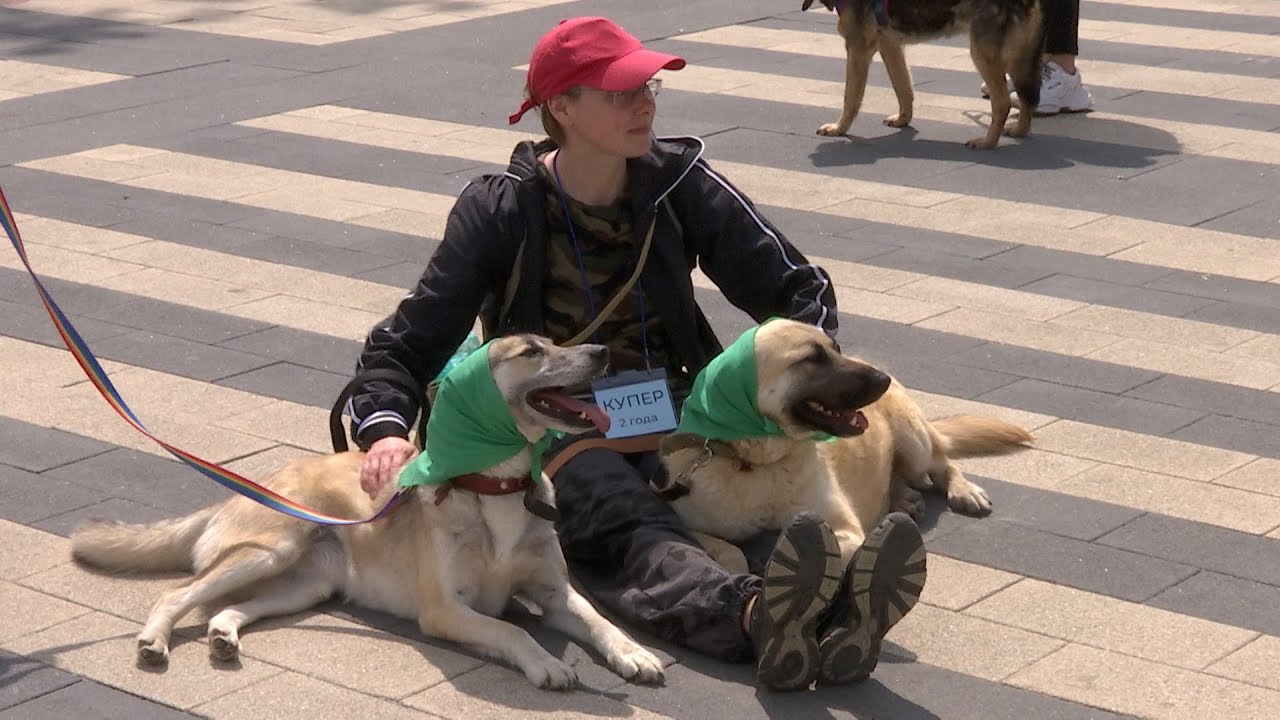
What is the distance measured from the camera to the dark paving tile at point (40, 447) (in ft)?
19.2

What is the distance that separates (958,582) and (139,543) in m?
2.22

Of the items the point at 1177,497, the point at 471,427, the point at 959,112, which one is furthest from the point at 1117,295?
the point at 471,427

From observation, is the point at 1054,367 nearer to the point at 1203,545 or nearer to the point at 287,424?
the point at 1203,545

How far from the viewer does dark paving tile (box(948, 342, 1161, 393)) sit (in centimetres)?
664

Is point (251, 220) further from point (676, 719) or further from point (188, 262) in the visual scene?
point (676, 719)

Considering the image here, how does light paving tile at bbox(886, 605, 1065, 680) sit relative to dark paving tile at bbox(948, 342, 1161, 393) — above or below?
above

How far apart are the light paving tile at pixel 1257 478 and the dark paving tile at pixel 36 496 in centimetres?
344

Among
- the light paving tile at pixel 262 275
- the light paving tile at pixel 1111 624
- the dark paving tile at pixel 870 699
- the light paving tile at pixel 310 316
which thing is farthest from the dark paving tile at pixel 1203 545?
the light paving tile at pixel 262 275

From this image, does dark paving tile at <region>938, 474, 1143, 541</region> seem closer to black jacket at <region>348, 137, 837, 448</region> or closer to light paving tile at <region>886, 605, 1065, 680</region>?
light paving tile at <region>886, 605, 1065, 680</region>

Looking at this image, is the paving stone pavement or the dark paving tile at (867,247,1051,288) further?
the dark paving tile at (867,247,1051,288)

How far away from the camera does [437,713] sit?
425 cm

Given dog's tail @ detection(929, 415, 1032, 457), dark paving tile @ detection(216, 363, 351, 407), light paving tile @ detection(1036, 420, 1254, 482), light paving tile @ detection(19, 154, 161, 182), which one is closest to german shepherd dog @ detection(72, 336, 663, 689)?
dark paving tile @ detection(216, 363, 351, 407)

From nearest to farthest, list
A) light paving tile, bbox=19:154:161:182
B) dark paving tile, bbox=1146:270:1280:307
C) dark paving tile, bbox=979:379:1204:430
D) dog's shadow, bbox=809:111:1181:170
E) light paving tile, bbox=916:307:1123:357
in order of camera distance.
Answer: dark paving tile, bbox=979:379:1204:430, light paving tile, bbox=916:307:1123:357, dark paving tile, bbox=1146:270:1280:307, light paving tile, bbox=19:154:161:182, dog's shadow, bbox=809:111:1181:170

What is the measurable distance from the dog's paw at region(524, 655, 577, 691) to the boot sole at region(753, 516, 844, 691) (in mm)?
447
